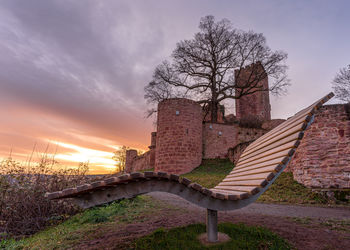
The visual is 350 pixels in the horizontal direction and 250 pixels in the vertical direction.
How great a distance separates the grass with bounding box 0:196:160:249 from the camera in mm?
2847

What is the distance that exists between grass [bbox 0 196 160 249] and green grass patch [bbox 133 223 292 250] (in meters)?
1.00

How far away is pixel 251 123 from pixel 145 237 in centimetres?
1717

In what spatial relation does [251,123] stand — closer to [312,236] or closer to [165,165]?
[165,165]

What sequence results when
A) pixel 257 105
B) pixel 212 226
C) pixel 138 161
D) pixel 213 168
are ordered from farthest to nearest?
pixel 257 105 < pixel 138 161 < pixel 213 168 < pixel 212 226

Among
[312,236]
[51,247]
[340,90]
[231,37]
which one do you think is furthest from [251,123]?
[51,247]

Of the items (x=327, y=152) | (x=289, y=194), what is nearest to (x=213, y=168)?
(x=289, y=194)

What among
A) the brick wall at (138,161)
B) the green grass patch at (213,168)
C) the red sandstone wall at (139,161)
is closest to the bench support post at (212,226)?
the green grass patch at (213,168)

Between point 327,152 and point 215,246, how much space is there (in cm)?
647

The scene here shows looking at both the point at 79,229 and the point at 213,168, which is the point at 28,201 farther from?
the point at 213,168

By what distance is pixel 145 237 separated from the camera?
263 cm

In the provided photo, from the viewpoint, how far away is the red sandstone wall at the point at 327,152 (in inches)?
257

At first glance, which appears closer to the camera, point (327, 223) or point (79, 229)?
point (79, 229)

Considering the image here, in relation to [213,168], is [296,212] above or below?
below

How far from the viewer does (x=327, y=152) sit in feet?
22.5
